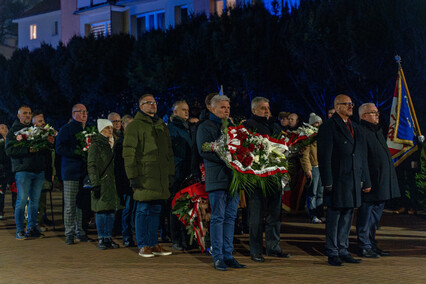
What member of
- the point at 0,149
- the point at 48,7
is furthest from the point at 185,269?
the point at 48,7

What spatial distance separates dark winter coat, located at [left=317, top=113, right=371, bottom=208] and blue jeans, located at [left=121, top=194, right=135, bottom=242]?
135 inches

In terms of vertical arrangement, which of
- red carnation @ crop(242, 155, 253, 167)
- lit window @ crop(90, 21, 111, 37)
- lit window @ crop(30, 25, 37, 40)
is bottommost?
red carnation @ crop(242, 155, 253, 167)

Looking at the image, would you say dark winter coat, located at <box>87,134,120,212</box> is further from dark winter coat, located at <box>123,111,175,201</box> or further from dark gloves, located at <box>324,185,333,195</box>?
dark gloves, located at <box>324,185,333,195</box>

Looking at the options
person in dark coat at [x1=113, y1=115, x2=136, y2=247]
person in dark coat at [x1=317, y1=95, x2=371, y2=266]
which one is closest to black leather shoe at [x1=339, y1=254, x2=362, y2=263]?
person in dark coat at [x1=317, y1=95, x2=371, y2=266]

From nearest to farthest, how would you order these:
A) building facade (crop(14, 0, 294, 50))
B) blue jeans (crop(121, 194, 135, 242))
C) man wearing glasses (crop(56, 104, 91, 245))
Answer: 1. blue jeans (crop(121, 194, 135, 242))
2. man wearing glasses (crop(56, 104, 91, 245))
3. building facade (crop(14, 0, 294, 50))

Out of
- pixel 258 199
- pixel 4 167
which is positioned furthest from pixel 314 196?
pixel 4 167

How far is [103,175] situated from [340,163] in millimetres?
3895

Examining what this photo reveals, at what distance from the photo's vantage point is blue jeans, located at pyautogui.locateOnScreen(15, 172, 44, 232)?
11.5 meters

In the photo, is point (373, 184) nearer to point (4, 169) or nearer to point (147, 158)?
point (147, 158)

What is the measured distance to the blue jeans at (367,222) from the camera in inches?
371

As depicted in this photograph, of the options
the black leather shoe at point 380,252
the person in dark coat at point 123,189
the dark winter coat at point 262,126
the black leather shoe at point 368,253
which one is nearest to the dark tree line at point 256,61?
the black leather shoe at point 380,252

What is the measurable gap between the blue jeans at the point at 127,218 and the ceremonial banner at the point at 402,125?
5630 mm

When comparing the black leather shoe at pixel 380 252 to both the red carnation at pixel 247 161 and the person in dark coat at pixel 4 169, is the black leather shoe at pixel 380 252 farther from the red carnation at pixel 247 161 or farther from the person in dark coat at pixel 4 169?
the person in dark coat at pixel 4 169

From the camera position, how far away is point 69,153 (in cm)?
1100
